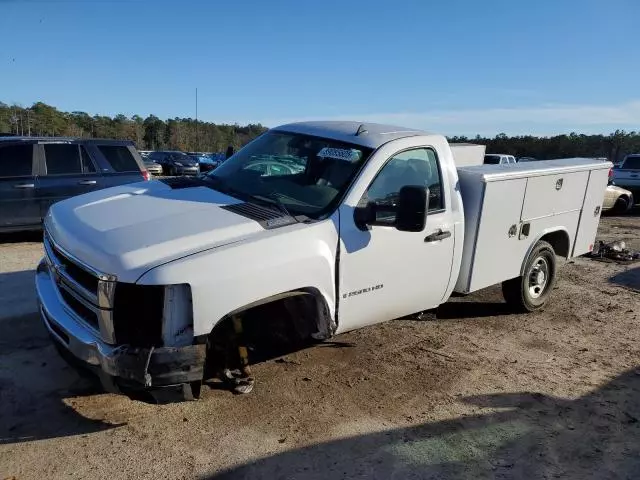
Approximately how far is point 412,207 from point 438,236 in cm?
92

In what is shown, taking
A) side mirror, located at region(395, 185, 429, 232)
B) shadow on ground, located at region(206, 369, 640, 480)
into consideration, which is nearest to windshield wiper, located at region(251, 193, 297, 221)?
side mirror, located at region(395, 185, 429, 232)

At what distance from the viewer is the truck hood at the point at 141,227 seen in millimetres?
2893

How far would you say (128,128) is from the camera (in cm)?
9600

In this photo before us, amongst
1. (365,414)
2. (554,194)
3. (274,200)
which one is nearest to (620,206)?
(554,194)

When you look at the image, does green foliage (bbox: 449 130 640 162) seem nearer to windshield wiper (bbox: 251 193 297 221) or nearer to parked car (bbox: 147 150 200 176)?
parked car (bbox: 147 150 200 176)

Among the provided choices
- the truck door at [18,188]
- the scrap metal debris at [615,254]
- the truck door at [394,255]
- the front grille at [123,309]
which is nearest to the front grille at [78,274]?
the front grille at [123,309]

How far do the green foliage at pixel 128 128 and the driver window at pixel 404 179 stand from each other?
248 feet

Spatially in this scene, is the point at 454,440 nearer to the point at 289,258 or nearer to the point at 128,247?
the point at 289,258

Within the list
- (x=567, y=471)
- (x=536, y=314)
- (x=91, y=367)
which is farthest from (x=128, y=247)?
(x=536, y=314)

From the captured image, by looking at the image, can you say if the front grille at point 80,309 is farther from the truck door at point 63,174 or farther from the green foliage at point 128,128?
the green foliage at point 128,128

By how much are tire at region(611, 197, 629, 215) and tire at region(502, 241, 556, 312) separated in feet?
38.8

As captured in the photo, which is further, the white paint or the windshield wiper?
A: the windshield wiper

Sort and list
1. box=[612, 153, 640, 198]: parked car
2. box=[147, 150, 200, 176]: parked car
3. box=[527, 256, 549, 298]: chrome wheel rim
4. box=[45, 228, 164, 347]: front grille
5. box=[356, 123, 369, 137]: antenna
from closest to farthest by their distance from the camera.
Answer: box=[45, 228, 164, 347]: front grille < box=[356, 123, 369, 137]: antenna < box=[527, 256, 549, 298]: chrome wheel rim < box=[612, 153, 640, 198]: parked car < box=[147, 150, 200, 176]: parked car

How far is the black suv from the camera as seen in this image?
8.12m
